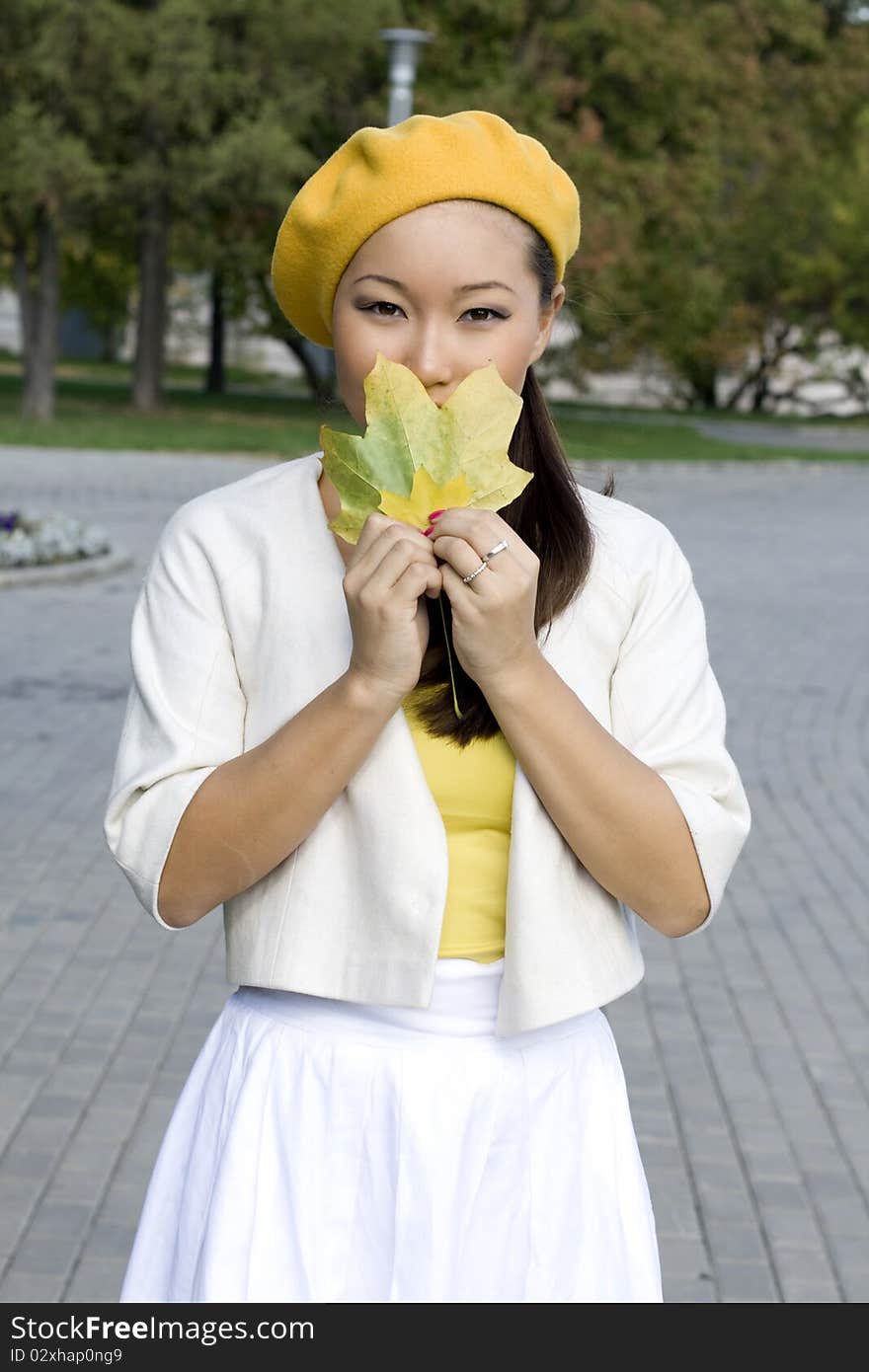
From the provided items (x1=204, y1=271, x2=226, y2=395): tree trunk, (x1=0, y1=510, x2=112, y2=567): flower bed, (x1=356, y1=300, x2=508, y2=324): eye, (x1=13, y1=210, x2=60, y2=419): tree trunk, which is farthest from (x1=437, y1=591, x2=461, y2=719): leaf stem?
(x1=204, y1=271, x2=226, y2=395): tree trunk

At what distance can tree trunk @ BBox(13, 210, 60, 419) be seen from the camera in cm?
2969

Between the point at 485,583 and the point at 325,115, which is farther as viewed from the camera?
the point at 325,115

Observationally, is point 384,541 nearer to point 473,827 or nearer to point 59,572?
point 473,827

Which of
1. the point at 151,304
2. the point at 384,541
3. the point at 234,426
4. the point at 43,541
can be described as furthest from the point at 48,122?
the point at 384,541

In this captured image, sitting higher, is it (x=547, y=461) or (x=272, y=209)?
(x=547, y=461)

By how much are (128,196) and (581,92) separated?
26.9ft

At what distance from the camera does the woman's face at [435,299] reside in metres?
1.76

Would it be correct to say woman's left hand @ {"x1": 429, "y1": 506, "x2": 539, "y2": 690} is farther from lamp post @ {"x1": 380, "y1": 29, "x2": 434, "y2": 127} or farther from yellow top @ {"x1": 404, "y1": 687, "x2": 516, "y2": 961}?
lamp post @ {"x1": 380, "y1": 29, "x2": 434, "y2": 127}

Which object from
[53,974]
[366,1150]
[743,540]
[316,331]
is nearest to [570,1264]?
[366,1150]

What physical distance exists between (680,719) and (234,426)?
29153mm

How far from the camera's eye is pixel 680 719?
6.04ft

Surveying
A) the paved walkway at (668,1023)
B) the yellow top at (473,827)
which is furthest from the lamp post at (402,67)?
the yellow top at (473,827)

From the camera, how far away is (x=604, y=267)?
3031 cm

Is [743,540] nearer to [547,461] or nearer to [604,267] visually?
[604,267]
